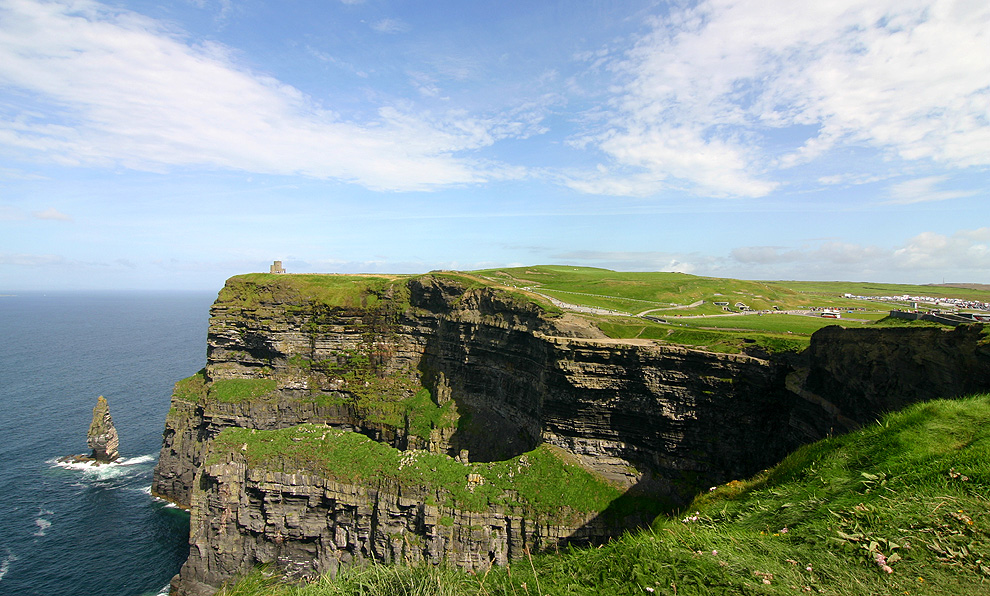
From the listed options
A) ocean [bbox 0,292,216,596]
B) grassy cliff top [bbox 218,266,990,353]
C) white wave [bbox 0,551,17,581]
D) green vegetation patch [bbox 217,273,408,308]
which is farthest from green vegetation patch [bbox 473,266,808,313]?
white wave [bbox 0,551,17,581]

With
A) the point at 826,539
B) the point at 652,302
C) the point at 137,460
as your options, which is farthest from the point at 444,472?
the point at 137,460

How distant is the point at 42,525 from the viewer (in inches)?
1704

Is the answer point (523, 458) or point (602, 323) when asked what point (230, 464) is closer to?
point (523, 458)

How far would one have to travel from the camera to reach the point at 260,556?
33.1 meters

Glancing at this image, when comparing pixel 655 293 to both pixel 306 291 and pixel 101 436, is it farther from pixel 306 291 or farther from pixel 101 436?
pixel 101 436

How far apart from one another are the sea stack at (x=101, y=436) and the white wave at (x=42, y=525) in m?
13.7

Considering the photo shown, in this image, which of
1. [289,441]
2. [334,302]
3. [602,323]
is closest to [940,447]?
[602,323]

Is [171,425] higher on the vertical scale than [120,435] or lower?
higher

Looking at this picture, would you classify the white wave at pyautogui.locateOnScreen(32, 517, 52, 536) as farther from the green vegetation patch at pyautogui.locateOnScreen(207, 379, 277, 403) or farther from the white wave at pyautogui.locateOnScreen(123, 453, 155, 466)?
the green vegetation patch at pyautogui.locateOnScreen(207, 379, 277, 403)

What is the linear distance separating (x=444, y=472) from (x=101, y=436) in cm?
5456

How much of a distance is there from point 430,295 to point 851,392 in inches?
1672

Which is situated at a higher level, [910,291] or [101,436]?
[910,291]

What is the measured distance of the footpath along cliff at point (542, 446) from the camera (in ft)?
78.7

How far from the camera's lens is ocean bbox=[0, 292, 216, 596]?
122 ft
